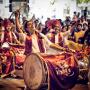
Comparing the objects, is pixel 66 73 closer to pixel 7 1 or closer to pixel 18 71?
pixel 18 71

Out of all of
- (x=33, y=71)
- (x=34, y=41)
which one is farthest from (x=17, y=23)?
(x=33, y=71)

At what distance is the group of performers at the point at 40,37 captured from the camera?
10.3 ft

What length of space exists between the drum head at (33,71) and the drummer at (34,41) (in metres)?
0.09

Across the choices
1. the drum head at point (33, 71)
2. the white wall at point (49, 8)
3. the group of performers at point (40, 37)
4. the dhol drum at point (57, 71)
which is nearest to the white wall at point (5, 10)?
the group of performers at point (40, 37)

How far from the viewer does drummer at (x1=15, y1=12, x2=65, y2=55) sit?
330 cm

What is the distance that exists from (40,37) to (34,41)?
Answer: 85 mm

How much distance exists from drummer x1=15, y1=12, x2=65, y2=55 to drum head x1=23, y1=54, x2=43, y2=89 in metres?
0.09

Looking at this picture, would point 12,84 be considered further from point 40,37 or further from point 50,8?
point 50,8

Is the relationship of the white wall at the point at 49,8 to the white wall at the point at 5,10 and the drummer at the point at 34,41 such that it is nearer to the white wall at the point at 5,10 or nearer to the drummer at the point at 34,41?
the drummer at the point at 34,41

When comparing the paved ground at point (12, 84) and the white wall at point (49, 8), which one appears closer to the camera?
the white wall at point (49, 8)

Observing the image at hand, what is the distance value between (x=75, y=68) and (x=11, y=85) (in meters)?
0.91

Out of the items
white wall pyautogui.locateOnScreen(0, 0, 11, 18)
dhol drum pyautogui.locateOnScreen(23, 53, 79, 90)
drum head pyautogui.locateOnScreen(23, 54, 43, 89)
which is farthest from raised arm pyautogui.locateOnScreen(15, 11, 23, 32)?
dhol drum pyautogui.locateOnScreen(23, 53, 79, 90)

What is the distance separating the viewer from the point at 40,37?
333 centimetres

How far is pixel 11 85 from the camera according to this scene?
3641 millimetres
